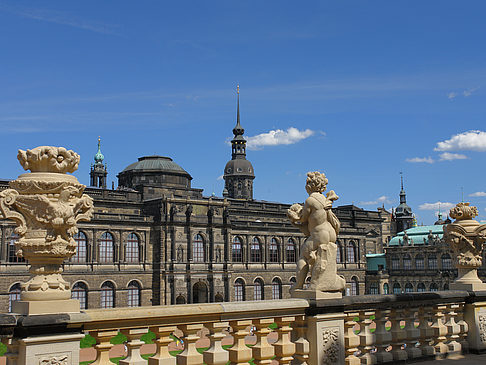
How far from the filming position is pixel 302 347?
6789mm

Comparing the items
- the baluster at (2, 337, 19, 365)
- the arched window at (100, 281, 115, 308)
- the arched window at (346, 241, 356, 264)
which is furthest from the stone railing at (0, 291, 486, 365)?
the arched window at (346, 241, 356, 264)

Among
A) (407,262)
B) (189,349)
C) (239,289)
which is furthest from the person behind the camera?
(407,262)

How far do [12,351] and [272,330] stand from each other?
2.99 meters

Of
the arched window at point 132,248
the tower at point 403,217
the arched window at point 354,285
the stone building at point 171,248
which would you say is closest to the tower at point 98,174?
the stone building at point 171,248

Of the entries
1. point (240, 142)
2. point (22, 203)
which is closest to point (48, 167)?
point (22, 203)

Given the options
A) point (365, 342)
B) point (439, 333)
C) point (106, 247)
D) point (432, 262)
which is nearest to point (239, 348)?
point (365, 342)

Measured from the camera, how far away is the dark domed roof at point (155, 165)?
69.8 m

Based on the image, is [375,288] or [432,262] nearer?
[432,262]

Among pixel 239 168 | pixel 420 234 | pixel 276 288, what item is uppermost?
pixel 239 168

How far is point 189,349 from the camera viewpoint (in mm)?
5699

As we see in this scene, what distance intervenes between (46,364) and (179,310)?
4.61 ft

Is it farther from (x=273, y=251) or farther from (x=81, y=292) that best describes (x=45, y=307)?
(x=273, y=251)

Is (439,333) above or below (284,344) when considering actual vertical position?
below

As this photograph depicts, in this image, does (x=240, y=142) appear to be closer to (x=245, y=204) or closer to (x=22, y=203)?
(x=245, y=204)
